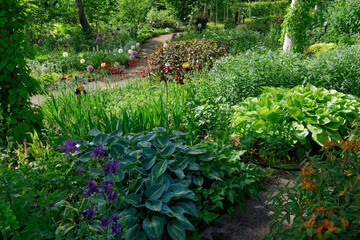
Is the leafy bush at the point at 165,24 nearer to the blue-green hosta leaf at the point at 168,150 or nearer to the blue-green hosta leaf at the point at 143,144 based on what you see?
the blue-green hosta leaf at the point at 143,144

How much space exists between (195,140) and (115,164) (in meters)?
1.39

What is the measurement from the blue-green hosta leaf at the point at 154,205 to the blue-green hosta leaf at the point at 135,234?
0.17 meters

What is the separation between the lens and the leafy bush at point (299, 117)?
9.84ft

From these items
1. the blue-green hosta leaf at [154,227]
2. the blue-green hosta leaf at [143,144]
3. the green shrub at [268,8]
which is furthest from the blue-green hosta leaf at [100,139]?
the green shrub at [268,8]

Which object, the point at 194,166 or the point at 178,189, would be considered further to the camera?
the point at 194,166

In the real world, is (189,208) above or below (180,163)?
below

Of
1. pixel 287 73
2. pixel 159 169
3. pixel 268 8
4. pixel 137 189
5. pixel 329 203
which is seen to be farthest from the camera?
pixel 268 8

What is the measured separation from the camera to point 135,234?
1.87 meters

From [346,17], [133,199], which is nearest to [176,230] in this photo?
[133,199]

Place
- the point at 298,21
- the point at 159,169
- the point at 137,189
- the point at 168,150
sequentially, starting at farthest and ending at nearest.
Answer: the point at 298,21
the point at 168,150
the point at 159,169
the point at 137,189

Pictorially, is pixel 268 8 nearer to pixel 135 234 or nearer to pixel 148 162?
pixel 148 162

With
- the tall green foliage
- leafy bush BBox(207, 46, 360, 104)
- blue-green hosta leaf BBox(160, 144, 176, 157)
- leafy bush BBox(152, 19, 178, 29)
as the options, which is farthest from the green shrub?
blue-green hosta leaf BBox(160, 144, 176, 157)

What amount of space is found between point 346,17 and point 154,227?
11.5 m

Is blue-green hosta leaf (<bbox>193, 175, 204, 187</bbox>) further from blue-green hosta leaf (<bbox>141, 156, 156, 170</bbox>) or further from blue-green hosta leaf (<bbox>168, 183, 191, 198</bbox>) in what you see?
blue-green hosta leaf (<bbox>141, 156, 156, 170</bbox>)
